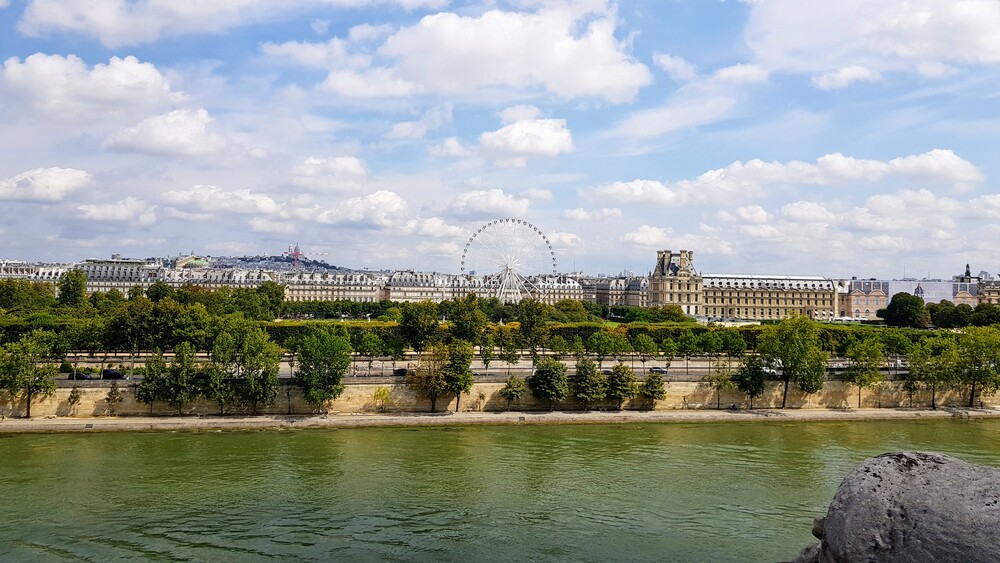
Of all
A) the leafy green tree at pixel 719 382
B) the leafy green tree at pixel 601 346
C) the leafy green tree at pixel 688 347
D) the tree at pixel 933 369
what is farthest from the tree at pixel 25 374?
the tree at pixel 933 369

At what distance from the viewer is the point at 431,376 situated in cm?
3488

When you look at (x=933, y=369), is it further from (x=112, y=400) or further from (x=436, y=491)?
(x=112, y=400)

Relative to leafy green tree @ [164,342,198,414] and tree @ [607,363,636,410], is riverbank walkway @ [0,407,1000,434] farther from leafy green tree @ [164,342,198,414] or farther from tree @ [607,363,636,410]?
tree @ [607,363,636,410]

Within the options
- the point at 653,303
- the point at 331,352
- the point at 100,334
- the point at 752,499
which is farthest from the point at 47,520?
the point at 653,303

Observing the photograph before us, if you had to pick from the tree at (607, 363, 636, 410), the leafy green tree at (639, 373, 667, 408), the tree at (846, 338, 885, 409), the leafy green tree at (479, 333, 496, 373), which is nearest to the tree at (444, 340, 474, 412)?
the leafy green tree at (479, 333, 496, 373)

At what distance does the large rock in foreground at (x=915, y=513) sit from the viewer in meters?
8.41

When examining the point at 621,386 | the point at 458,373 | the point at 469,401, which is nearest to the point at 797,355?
the point at 621,386

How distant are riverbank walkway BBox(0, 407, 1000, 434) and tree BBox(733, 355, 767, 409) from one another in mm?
943

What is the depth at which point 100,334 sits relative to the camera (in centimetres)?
4275

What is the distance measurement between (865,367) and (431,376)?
20248 millimetres

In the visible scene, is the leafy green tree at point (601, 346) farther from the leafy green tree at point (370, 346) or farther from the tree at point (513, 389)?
the leafy green tree at point (370, 346)

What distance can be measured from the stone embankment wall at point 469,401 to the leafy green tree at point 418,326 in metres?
9.45

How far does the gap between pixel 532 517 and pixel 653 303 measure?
102115mm

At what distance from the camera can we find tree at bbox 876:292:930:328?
83250mm
